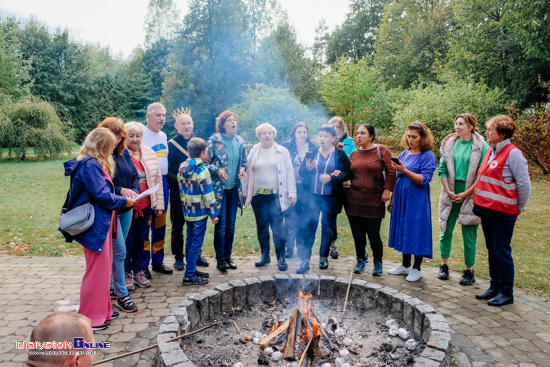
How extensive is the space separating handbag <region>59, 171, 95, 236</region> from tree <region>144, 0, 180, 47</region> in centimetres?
3888

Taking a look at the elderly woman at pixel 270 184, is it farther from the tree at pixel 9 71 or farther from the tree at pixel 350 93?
the tree at pixel 9 71

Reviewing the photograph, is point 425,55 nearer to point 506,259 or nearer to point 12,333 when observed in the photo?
point 506,259

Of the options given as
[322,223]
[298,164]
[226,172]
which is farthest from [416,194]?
[226,172]

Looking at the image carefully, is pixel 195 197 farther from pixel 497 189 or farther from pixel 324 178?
pixel 497 189

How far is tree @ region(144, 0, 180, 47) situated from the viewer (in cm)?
3844

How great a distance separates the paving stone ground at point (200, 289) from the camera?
343cm

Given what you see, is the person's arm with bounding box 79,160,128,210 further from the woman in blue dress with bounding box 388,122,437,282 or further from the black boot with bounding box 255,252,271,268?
the woman in blue dress with bounding box 388,122,437,282

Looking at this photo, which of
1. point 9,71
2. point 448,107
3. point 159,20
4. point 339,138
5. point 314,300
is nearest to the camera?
point 314,300

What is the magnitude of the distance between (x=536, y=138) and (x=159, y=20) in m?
35.9

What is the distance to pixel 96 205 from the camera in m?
3.62

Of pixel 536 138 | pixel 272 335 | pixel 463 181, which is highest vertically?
pixel 536 138

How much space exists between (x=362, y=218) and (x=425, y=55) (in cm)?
3064

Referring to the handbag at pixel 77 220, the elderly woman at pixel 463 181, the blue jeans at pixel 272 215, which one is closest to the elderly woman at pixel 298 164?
the blue jeans at pixel 272 215

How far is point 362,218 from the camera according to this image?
5.27 metres
